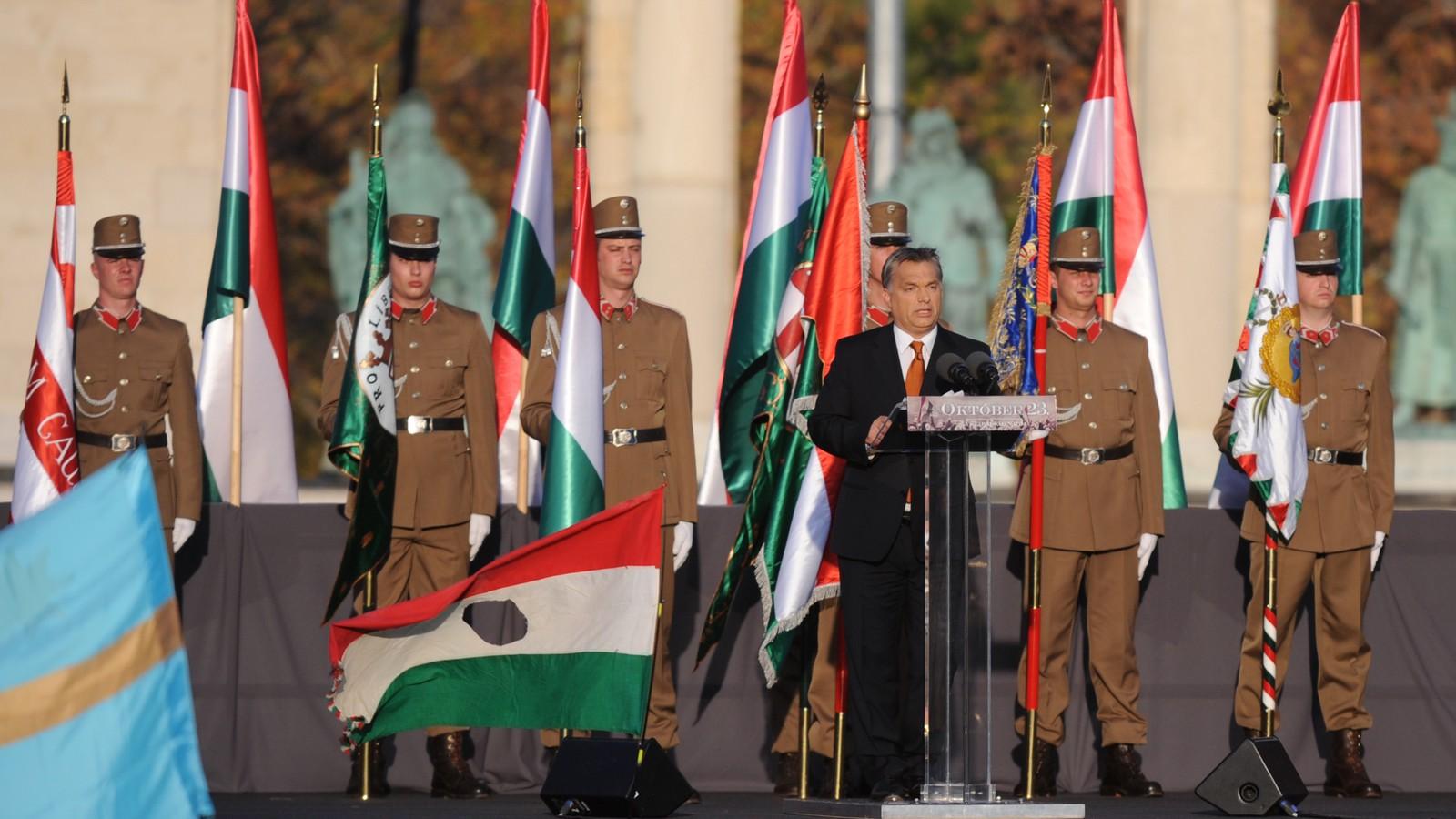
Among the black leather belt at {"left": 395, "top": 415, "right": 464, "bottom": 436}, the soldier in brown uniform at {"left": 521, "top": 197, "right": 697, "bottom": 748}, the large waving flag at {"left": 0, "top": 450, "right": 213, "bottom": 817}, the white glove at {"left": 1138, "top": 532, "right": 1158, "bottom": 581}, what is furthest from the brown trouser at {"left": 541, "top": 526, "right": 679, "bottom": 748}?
the large waving flag at {"left": 0, "top": 450, "right": 213, "bottom": 817}

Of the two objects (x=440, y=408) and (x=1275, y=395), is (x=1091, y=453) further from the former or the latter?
(x=440, y=408)

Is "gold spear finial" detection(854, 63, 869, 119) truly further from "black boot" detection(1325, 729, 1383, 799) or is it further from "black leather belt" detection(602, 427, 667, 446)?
"black boot" detection(1325, 729, 1383, 799)

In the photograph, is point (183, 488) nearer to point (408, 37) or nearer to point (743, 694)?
point (743, 694)

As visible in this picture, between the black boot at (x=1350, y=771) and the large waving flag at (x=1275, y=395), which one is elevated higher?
the large waving flag at (x=1275, y=395)

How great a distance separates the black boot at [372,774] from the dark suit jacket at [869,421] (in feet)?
6.78

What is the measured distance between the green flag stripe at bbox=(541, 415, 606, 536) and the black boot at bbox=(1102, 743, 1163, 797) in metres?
1.99

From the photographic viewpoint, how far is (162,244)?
12.9 metres

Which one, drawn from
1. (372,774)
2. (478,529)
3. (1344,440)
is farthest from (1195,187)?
(372,774)

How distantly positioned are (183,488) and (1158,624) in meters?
3.51

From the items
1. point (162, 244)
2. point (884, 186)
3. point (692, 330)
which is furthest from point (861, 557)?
point (884, 186)

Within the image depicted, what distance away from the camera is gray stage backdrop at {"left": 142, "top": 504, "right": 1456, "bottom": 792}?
893 cm

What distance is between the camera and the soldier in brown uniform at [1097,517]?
8.78 metres

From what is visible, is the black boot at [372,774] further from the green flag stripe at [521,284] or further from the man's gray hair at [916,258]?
the man's gray hair at [916,258]

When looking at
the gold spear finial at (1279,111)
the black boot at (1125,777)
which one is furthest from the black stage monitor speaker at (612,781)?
the gold spear finial at (1279,111)
